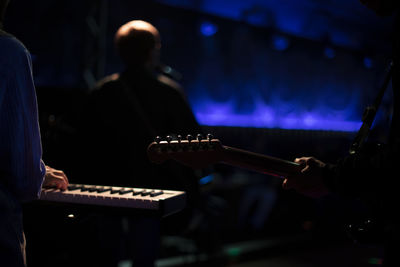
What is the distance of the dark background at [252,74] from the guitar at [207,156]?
1.46 m

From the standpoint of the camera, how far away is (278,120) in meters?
7.70

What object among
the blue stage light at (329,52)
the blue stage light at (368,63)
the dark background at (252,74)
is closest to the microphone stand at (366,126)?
the dark background at (252,74)

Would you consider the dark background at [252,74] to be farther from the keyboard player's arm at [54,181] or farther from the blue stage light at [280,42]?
the keyboard player's arm at [54,181]

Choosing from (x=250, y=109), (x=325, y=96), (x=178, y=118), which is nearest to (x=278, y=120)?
(x=250, y=109)

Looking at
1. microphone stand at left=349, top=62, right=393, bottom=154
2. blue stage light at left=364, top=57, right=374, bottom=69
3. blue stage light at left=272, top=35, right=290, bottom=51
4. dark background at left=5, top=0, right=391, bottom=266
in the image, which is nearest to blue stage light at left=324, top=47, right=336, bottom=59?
dark background at left=5, top=0, right=391, bottom=266

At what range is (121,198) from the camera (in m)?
1.60

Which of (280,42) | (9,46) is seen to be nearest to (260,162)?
(9,46)

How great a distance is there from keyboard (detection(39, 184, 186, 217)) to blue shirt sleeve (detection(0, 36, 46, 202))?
376 millimetres

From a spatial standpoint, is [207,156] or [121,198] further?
[207,156]

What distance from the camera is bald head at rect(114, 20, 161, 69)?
2424 millimetres

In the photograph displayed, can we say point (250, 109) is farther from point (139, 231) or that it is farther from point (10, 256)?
point (10, 256)

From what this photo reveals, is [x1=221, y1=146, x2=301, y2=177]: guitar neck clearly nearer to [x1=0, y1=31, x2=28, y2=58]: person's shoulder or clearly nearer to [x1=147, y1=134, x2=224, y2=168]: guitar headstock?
[x1=147, y1=134, x2=224, y2=168]: guitar headstock

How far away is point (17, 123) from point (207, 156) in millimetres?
808

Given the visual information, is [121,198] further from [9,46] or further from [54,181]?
[9,46]
